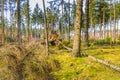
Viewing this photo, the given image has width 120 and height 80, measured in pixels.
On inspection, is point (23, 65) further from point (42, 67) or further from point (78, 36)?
point (78, 36)

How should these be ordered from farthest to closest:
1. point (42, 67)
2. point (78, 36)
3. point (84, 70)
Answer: point (78, 36)
point (42, 67)
point (84, 70)

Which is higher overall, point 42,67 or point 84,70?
point 42,67

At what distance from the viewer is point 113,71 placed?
8.71 m

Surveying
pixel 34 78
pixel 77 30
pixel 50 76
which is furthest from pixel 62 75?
pixel 77 30

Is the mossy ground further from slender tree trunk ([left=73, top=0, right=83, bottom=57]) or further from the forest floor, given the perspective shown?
slender tree trunk ([left=73, top=0, right=83, bottom=57])

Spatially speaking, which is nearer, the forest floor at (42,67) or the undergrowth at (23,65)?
the forest floor at (42,67)

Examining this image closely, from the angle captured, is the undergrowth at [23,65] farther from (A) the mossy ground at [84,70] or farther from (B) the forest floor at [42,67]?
(A) the mossy ground at [84,70]

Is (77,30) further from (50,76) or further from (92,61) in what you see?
(50,76)

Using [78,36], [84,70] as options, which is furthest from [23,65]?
[78,36]

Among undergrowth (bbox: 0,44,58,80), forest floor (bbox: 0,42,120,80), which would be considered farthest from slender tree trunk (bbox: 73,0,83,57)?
undergrowth (bbox: 0,44,58,80)

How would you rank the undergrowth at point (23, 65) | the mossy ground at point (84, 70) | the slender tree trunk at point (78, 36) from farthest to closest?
the slender tree trunk at point (78, 36) → the undergrowth at point (23, 65) → the mossy ground at point (84, 70)

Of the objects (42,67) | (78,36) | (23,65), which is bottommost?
(42,67)

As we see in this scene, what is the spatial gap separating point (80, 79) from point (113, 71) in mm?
1414

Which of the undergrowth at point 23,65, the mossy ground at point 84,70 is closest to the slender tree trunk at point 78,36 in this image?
the mossy ground at point 84,70
